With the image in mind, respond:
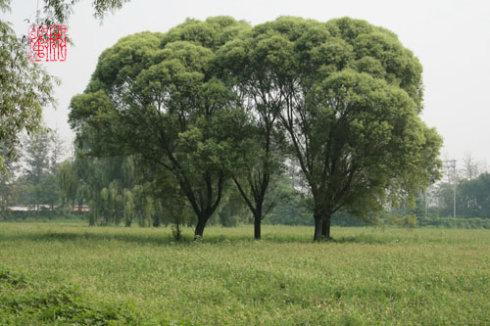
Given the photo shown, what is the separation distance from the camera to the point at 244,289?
557 inches

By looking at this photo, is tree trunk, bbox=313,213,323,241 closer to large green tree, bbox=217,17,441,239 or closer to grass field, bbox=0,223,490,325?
large green tree, bbox=217,17,441,239

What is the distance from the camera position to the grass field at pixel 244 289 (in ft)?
36.0

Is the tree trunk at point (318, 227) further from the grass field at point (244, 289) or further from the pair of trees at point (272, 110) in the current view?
the grass field at point (244, 289)

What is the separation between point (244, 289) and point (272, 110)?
1920 centimetres

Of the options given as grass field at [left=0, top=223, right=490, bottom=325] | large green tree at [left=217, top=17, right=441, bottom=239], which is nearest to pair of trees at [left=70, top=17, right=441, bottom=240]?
large green tree at [left=217, top=17, right=441, bottom=239]

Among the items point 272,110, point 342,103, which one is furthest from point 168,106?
point 342,103

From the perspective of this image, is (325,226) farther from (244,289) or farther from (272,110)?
(244,289)

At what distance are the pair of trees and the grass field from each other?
860 cm

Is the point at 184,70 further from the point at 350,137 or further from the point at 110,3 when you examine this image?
the point at 110,3

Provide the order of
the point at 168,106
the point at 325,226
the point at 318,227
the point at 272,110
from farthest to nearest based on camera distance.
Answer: the point at 325,226 < the point at 318,227 < the point at 272,110 < the point at 168,106

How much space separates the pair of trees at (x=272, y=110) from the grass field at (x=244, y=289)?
8.60m

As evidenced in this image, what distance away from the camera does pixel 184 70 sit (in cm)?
3031

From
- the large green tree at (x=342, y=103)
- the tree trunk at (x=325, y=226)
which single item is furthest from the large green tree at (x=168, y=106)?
the tree trunk at (x=325, y=226)

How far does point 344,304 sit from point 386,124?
16.8 m
